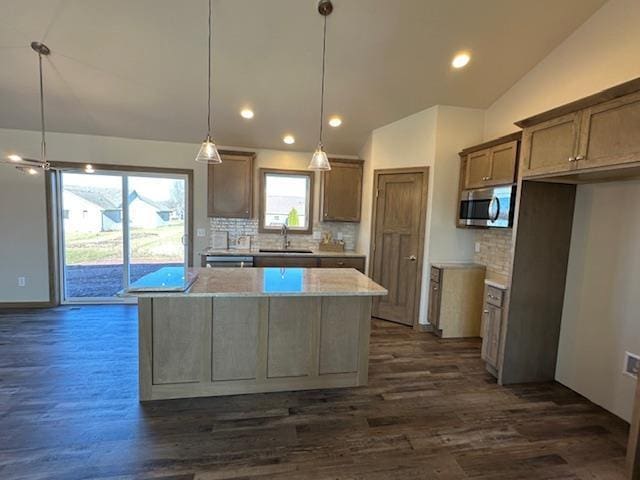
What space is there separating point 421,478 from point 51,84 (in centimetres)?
494

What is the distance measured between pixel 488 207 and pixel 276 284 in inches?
96.5

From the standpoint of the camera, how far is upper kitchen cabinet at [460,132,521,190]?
10.2 ft

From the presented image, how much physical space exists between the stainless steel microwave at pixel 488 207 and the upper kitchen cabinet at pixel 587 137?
506 millimetres

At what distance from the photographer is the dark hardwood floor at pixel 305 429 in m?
1.83

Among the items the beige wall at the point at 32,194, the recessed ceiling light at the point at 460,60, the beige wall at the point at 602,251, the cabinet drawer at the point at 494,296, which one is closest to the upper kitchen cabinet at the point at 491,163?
the beige wall at the point at 602,251

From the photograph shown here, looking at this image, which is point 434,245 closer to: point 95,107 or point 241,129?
point 241,129

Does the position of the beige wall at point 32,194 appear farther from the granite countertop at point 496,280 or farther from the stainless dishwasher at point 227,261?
the granite countertop at point 496,280

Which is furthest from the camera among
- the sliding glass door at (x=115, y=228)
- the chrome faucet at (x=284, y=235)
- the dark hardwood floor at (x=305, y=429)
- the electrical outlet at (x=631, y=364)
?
the chrome faucet at (x=284, y=235)

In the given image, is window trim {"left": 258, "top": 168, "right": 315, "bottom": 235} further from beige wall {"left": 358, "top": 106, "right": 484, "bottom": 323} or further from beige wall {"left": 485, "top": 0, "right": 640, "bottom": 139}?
beige wall {"left": 485, "top": 0, "right": 640, "bottom": 139}

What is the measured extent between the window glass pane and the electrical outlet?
12.8 feet

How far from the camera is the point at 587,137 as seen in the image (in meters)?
2.12

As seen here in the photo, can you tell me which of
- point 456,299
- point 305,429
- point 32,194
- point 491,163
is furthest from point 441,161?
point 32,194

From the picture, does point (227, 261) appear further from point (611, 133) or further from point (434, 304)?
point (611, 133)

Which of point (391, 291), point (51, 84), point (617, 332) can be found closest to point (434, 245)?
point (391, 291)
